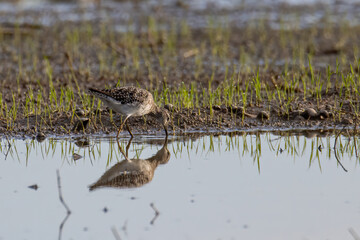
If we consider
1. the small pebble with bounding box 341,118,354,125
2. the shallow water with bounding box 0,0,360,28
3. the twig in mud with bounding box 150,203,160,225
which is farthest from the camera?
the shallow water with bounding box 0,0,360,28

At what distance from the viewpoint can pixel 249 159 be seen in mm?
7719

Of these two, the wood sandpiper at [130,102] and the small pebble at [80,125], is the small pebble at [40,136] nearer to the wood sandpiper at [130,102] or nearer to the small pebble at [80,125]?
the small pebble at [80,125]

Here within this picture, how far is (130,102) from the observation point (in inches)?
345

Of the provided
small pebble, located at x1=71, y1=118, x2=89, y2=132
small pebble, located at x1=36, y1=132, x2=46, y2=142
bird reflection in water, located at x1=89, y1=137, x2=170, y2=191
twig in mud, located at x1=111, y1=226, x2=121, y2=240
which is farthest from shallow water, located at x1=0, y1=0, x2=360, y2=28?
twig in mud, located at x1=111, y1=226, x2=121, y2=240

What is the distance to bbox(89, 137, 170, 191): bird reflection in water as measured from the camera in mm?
6793

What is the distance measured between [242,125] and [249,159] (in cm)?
183

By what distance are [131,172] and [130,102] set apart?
166 centimetres

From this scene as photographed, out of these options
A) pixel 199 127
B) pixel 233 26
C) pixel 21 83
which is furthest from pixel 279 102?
pixel 233 26

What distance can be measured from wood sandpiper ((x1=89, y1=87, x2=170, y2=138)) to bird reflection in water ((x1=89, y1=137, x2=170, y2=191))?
791mm

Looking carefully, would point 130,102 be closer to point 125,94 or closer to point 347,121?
point 125,94

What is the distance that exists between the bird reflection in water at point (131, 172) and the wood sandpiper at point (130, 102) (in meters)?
0.79

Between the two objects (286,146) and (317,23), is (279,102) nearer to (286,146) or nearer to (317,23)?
Answer: (286,146)

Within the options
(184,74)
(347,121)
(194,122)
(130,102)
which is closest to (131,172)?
(130,102)

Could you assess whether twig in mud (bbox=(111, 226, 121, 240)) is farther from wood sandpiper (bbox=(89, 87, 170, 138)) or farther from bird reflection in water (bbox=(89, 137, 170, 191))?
wood sandpiper (bbox=(89, 87, 170, 138))
